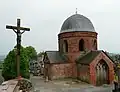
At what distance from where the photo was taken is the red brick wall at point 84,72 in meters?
26.8

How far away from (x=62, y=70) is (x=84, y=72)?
4.96m

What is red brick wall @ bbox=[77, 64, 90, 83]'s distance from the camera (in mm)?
26761

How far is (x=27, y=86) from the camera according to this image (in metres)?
10.5

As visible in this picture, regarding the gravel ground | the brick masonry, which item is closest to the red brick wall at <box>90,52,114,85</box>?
the gravel ground

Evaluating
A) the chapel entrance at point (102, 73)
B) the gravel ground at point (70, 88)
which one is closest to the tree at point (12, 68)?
the gravel ground at point (70, 88)

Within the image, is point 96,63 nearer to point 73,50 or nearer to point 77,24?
point 73,50

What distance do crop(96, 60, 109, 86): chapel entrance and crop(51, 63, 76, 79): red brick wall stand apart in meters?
5.74

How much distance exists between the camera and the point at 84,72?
28047 millimetres

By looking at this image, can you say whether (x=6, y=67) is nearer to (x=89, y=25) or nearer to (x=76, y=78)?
(x=76, y=78)

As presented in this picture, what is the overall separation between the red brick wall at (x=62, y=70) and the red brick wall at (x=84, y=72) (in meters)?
1.92

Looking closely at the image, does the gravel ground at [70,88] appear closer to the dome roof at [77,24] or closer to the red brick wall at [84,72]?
the red brick wall at [84,72]

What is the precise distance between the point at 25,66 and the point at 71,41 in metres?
8.62

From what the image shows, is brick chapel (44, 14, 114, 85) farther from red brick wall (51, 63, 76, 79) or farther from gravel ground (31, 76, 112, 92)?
gravel ground (31, 76, 112, 92)

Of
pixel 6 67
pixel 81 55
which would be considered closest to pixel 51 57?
pixel 81 55
